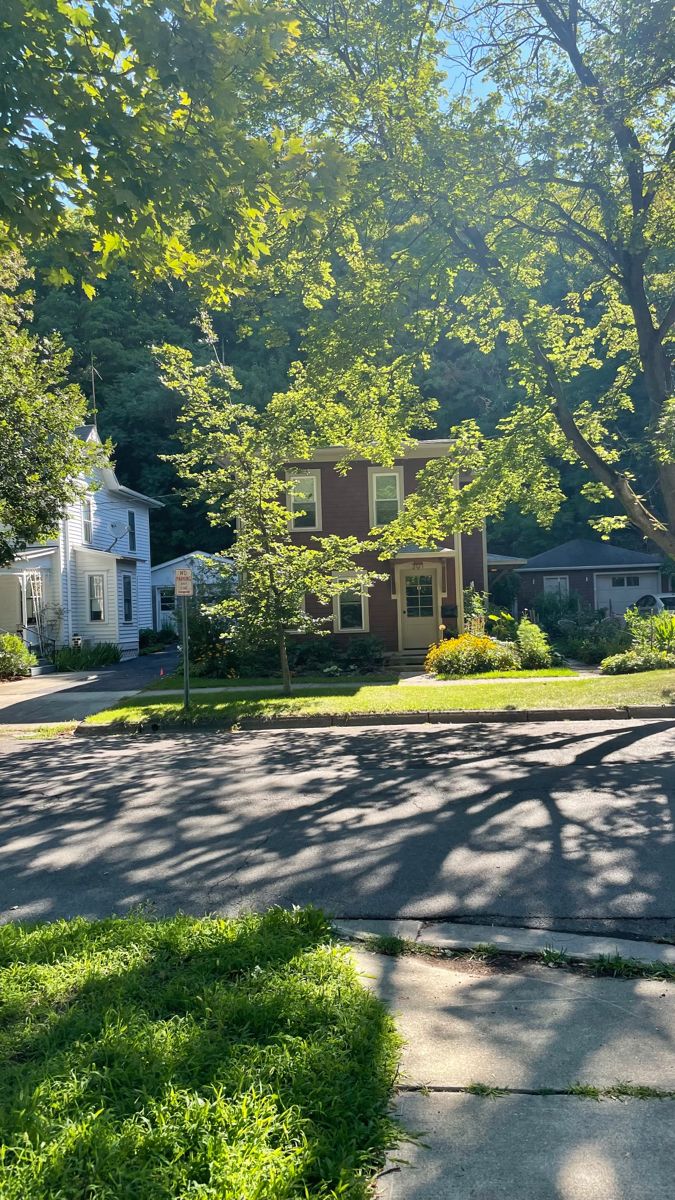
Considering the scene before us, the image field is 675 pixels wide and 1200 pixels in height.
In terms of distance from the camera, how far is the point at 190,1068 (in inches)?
115

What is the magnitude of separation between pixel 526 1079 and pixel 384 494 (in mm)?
22276

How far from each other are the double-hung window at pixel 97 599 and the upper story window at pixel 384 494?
1151 centimetres

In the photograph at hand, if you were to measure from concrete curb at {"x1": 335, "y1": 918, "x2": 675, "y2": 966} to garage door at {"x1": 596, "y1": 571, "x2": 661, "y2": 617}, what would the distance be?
36045mm

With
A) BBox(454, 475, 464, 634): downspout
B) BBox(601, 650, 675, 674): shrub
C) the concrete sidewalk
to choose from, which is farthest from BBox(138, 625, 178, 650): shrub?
the concrete sidewalk

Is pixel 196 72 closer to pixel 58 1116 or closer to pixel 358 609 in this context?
pixel 58 1116

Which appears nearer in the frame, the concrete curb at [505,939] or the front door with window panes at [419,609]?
the concrete curb at [505,939]

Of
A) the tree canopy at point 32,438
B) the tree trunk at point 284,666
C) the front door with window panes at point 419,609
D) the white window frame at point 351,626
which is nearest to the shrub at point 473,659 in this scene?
the white window frame at point 351,626

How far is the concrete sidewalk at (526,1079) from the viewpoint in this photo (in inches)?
97.1

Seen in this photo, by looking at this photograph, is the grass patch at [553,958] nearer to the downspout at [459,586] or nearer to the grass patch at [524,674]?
the grass patch at [524,674]

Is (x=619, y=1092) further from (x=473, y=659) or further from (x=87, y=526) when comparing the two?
(x=87, y=526)

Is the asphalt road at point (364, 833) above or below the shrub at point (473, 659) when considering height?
below

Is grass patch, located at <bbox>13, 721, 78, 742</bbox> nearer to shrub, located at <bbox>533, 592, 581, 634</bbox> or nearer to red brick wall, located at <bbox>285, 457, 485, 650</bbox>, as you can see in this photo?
red brick wall, located at <bbox>285, 457, 485, 650</bbox>

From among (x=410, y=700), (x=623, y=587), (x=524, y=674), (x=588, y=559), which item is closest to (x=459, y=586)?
(x=524, y=674)

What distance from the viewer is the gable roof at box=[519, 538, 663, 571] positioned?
38.6 metres
